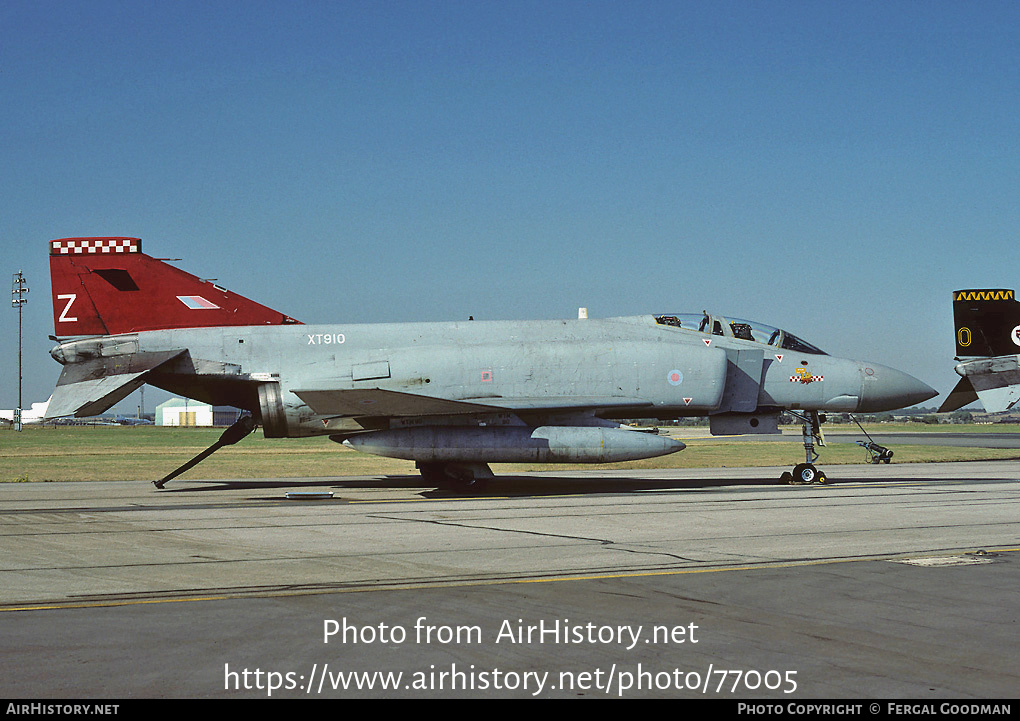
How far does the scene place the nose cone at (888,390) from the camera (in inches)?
851

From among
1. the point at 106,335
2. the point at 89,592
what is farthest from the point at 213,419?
the point at 89,592

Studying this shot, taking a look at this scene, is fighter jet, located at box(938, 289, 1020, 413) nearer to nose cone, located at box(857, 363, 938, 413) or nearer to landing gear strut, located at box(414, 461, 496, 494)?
nose cone, located at box(857, 363, 938, 413)

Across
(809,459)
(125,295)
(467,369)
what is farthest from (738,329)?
(125,295)

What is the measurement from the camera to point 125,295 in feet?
68.0

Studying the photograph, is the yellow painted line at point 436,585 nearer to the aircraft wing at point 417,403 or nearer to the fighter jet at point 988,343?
the aircraft wing at point 417,403

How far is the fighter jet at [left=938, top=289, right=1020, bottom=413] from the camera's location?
103 ft

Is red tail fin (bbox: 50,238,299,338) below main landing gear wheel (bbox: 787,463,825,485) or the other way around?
the other way around

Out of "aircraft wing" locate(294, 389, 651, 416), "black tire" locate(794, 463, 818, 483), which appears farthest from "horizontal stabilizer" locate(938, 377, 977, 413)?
"aircraft wing" locate(294, 389, 651, 416)

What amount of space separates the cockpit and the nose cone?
1224mm

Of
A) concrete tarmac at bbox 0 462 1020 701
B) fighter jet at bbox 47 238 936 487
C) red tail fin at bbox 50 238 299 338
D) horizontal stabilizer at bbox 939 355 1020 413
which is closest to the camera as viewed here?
concrete tarmac at bbox 0 462 1020 701

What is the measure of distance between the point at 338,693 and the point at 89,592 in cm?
412

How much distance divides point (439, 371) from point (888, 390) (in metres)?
10.7

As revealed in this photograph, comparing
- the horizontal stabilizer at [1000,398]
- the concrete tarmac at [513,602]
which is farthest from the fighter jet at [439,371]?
the horizontal stabilizer at [1000,398]
